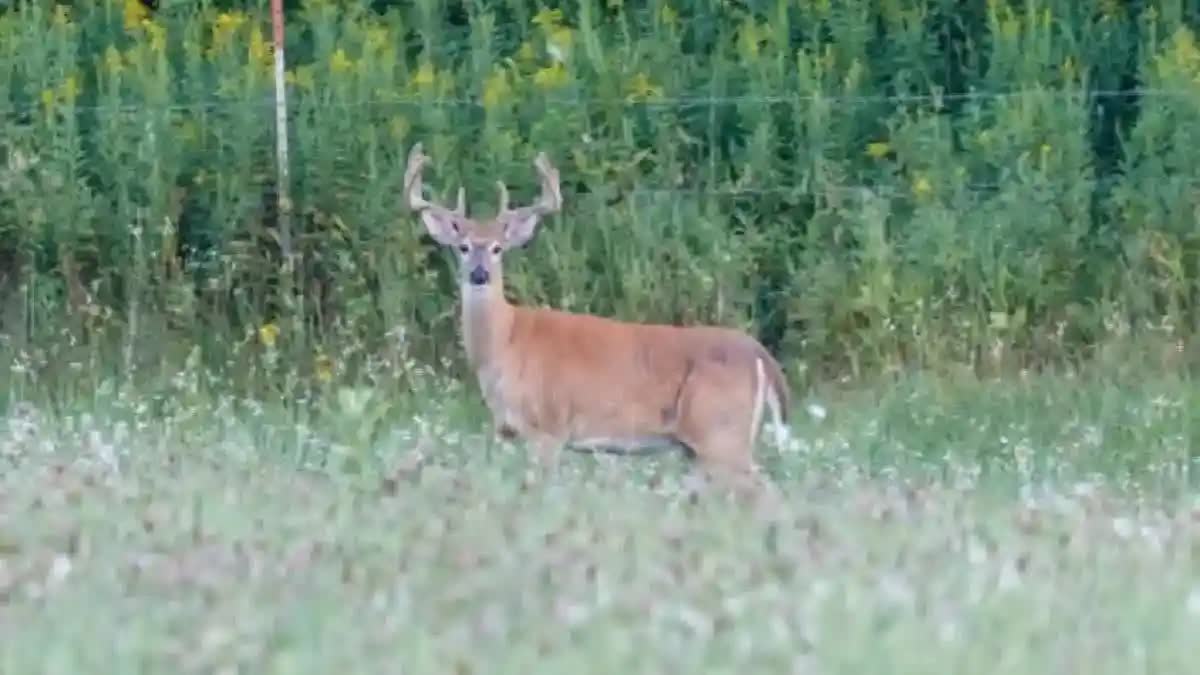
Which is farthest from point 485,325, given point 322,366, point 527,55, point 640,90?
point 527,55

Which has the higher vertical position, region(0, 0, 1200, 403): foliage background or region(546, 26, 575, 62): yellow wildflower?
region(546, 26, 575, 62): yellow wildflower

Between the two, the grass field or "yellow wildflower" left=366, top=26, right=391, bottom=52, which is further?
"yellow wildflower" left=366, top=26, right=391, bottom=52

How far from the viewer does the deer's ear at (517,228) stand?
394 inches

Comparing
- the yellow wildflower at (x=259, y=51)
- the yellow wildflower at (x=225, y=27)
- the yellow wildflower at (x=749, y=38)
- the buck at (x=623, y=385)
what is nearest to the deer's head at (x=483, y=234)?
the buck at (x=623, y=385)

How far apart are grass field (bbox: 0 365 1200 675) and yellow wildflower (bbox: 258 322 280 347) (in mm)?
2672

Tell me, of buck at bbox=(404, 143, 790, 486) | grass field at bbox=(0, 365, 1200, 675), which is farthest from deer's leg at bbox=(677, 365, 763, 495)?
grass field at bbox=(0, 365, 1200, 675)

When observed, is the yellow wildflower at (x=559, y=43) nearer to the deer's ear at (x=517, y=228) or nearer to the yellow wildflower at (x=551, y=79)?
the yellow wildflower at (x=551, y=79)

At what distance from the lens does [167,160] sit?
12.3m

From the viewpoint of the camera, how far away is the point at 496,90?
12.3m

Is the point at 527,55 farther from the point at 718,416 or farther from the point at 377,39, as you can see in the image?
the point at 718,416

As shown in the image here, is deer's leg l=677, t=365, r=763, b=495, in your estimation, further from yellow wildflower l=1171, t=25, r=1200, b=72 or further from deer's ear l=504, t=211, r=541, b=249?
yellow wildflower l=1171, t=25, r=1200, b=72

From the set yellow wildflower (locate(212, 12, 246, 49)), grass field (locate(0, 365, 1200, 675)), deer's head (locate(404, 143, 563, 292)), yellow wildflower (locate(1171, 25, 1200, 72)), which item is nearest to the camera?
grass field (locate(0, 365, 1200, 675))

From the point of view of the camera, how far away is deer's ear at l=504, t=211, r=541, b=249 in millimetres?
10016

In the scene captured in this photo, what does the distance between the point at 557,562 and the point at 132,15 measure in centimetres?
834
